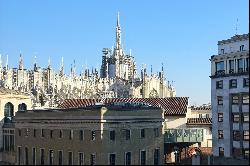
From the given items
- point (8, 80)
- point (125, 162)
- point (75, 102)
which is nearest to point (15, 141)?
point (75, 102)

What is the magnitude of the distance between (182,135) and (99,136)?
14862mm

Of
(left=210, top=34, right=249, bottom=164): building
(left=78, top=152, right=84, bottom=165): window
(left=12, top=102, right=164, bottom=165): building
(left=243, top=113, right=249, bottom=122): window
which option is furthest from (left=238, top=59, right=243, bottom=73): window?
(left=78, top=152, right=84, bottom=165): window

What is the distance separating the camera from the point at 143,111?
60.9 meters

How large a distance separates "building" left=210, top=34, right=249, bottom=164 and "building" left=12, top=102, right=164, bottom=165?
314 inches

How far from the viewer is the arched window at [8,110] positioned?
79312mm

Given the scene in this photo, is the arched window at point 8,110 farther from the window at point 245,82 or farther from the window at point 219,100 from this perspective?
the window at point 245,82

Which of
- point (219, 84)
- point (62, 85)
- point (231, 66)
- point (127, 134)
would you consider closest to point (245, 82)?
point (231, 66)

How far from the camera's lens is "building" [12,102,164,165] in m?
57.3

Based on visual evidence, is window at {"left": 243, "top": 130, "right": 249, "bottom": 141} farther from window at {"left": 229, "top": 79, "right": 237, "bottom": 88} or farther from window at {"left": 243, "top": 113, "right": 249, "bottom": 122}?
window at {"left": 229, "top": 79, "right": 237, "bottom": 88}

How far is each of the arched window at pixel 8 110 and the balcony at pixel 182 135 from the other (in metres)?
28.8

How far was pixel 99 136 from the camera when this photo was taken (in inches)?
2242

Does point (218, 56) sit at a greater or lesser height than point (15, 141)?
greater

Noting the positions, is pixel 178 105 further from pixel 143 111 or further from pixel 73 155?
pixel 73 155

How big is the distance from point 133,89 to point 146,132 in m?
125
